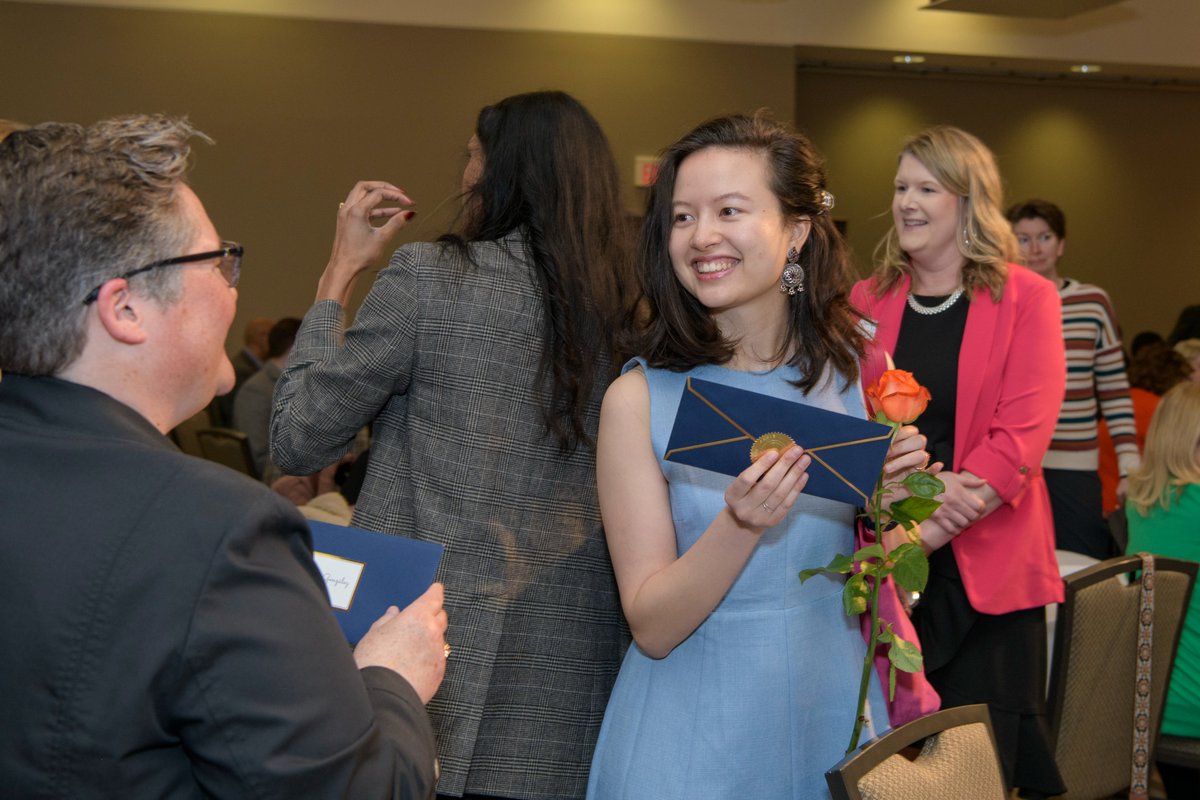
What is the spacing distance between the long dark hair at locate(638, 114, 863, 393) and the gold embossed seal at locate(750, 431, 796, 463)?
1.18 ft

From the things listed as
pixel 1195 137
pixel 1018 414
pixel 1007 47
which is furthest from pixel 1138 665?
pixel 1195 137

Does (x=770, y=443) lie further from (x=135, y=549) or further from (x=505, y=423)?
(x=135, y=549)

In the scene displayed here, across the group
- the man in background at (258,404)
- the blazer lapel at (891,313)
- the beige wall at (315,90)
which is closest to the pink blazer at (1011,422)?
the blazer lapel at (891,313)

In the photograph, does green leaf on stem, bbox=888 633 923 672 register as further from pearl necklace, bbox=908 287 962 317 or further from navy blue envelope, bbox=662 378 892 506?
pearl necklace, bbox=908 287 962 317

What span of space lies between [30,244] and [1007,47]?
8.63 m

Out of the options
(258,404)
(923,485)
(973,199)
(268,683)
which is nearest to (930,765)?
(923,485)

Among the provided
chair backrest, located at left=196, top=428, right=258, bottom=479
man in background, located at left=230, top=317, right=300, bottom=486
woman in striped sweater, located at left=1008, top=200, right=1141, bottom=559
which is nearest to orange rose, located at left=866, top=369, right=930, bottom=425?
woman in striped sweater, located at left=1008, top=200, right=1141, bottom=559

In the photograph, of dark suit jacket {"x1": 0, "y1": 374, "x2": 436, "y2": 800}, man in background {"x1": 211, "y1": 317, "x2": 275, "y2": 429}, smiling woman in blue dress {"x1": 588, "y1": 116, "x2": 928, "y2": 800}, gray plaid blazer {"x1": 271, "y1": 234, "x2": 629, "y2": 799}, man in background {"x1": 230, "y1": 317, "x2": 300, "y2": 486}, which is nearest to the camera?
dark suit jacket {"x1": 0, "y1": 374, "x2": 436, "y2": 800}

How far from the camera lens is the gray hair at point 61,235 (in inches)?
Result: 43.7

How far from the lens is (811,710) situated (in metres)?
1.81

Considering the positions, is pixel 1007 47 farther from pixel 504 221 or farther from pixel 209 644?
pixel 209 644

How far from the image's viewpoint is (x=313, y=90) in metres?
7.91

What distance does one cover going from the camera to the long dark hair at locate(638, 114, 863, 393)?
189 cm

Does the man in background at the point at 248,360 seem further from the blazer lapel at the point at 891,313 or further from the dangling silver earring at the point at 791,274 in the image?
the dangling silver earring at the point at 791,274
